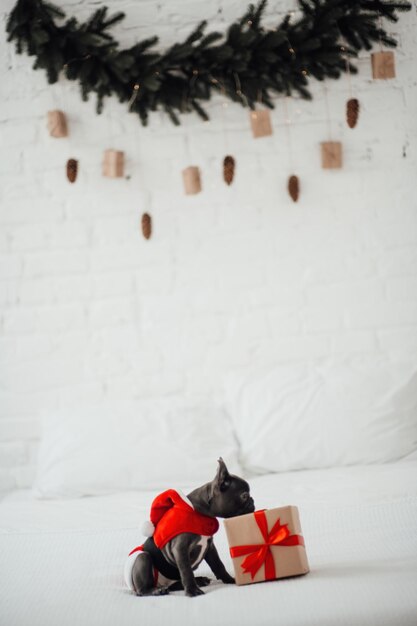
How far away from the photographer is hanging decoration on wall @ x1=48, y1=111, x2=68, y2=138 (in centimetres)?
245

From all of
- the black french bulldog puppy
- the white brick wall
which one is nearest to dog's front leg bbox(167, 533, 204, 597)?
the black french bulldog puppy

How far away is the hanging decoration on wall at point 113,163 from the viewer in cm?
245

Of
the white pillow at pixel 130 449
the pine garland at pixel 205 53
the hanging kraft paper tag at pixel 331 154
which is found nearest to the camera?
the white pillow at pixel 130 449

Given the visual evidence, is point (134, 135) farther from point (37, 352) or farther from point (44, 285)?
point (37, 352)

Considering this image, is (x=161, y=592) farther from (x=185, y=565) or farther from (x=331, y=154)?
(x=331, y=154)

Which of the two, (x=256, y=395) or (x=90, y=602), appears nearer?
(x=90, y=602)

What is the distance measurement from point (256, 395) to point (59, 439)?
2.09 feet

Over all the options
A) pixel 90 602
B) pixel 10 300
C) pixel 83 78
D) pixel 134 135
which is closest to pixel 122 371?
pixel 10 300

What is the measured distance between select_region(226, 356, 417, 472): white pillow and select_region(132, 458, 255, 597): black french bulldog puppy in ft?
3.11

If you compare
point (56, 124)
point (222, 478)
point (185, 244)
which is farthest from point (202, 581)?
point (56, 124)

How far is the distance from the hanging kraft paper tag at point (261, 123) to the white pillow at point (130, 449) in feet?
3.13

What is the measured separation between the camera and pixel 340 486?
184cm

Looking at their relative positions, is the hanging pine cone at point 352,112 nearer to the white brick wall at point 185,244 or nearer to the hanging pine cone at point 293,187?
the white brick wall at point 185,244

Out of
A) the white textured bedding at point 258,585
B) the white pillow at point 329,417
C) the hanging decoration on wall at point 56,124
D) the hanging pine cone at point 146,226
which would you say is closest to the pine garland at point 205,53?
the hanging decoration on wall at point 56,124
